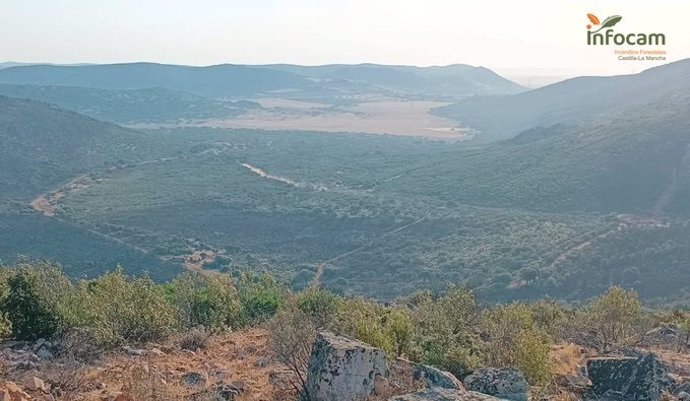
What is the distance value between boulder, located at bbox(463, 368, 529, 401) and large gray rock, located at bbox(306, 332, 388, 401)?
164 centimetres

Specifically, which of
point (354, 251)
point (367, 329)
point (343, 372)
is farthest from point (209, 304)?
point (354, 251)

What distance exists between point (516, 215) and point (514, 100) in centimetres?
12683

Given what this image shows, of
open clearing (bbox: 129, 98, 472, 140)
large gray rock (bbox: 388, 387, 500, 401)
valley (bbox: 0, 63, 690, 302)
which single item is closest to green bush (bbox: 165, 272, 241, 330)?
large gray rock (bbox: 388, 387, 500, 401)

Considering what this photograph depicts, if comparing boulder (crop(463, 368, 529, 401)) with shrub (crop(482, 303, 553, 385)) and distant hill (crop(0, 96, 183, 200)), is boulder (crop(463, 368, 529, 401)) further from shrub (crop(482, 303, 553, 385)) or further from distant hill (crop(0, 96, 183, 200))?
distant hill (crop(0, 96, 183, 200))

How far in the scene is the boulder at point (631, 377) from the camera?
9016 millimetres

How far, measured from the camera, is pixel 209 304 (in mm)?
15609

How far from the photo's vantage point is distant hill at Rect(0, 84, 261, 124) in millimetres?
162125

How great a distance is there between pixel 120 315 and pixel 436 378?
6.56 m

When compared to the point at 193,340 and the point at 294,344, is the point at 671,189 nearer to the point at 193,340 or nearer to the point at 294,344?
the point at 193,340

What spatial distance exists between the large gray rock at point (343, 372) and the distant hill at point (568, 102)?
277 feet

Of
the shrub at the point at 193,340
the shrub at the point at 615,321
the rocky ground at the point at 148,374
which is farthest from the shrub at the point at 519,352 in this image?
the shrub at the point at 193,340

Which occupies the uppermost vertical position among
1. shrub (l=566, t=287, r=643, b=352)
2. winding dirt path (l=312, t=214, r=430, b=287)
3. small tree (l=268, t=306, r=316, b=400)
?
small tree (l=268, t=306, r=316, b=400)

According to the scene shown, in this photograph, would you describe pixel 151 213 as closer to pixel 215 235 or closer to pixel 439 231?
pixel 215 235

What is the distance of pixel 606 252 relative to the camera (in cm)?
4028
